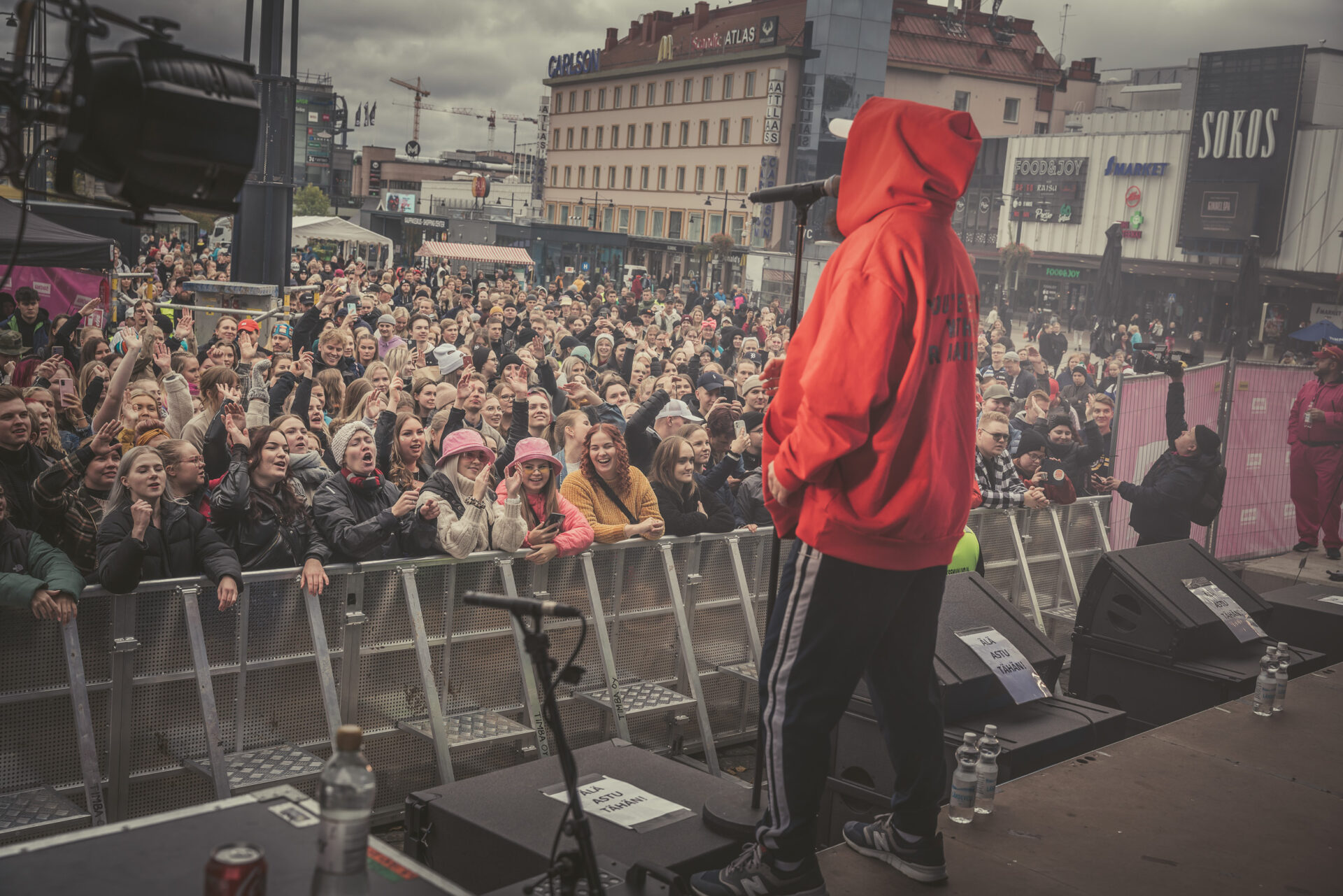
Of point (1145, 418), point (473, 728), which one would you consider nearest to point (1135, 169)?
point (1145, 418)

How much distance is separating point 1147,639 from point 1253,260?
31.6 ft

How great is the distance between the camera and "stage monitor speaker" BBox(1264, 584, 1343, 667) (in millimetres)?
5898

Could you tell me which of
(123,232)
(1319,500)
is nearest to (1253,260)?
(1319,500)

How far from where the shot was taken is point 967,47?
57062 mm

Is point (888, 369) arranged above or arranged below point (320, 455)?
above

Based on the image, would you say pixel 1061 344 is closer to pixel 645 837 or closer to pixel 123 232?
pixel 645 837

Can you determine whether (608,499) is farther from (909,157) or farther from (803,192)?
(909,157)

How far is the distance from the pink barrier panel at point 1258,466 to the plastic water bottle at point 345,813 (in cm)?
824

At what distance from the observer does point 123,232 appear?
20.7 meters

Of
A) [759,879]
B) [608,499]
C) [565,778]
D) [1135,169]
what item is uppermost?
[1135,169]

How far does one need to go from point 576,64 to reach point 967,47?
20426 mm

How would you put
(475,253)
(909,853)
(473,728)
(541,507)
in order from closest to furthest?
(909,853) < (473,728) < (541,507) < (475,253)

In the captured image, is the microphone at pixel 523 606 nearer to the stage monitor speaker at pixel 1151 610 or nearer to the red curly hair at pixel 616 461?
the red curly hair at pixel 616 461

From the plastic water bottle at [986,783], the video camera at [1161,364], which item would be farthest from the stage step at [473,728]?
the video camera at [1161,364]
